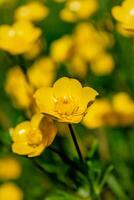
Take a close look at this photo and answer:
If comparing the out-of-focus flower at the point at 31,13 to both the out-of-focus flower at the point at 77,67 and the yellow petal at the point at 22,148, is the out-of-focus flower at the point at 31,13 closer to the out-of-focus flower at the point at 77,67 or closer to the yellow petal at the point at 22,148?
the out-of-focus flower at the point at 77,67

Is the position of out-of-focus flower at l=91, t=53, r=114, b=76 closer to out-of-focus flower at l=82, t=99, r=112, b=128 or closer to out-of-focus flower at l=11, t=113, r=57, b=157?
out-of-focus flower at l=82, t=99, r=112, b=128

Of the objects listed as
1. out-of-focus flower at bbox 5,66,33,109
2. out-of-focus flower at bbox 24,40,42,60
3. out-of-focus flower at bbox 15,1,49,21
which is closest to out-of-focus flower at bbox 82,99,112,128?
out-of-focus flower at bbox 5,66,33,109

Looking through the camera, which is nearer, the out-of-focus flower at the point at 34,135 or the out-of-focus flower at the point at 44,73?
the out-of-focus flower at the point at 34,135

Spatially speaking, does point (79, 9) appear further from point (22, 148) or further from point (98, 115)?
point (22, 148)

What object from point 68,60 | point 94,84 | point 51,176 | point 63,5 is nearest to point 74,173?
point 51,176

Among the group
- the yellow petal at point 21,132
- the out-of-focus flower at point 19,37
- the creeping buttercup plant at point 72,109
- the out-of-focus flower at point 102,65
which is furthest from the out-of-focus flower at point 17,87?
the yellow petal at point 21,132

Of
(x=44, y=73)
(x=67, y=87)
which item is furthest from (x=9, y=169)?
(x=67, y=87)

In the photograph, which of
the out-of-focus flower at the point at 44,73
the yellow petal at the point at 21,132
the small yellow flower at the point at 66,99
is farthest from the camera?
the out-of-focus flower at the point at 44,73
